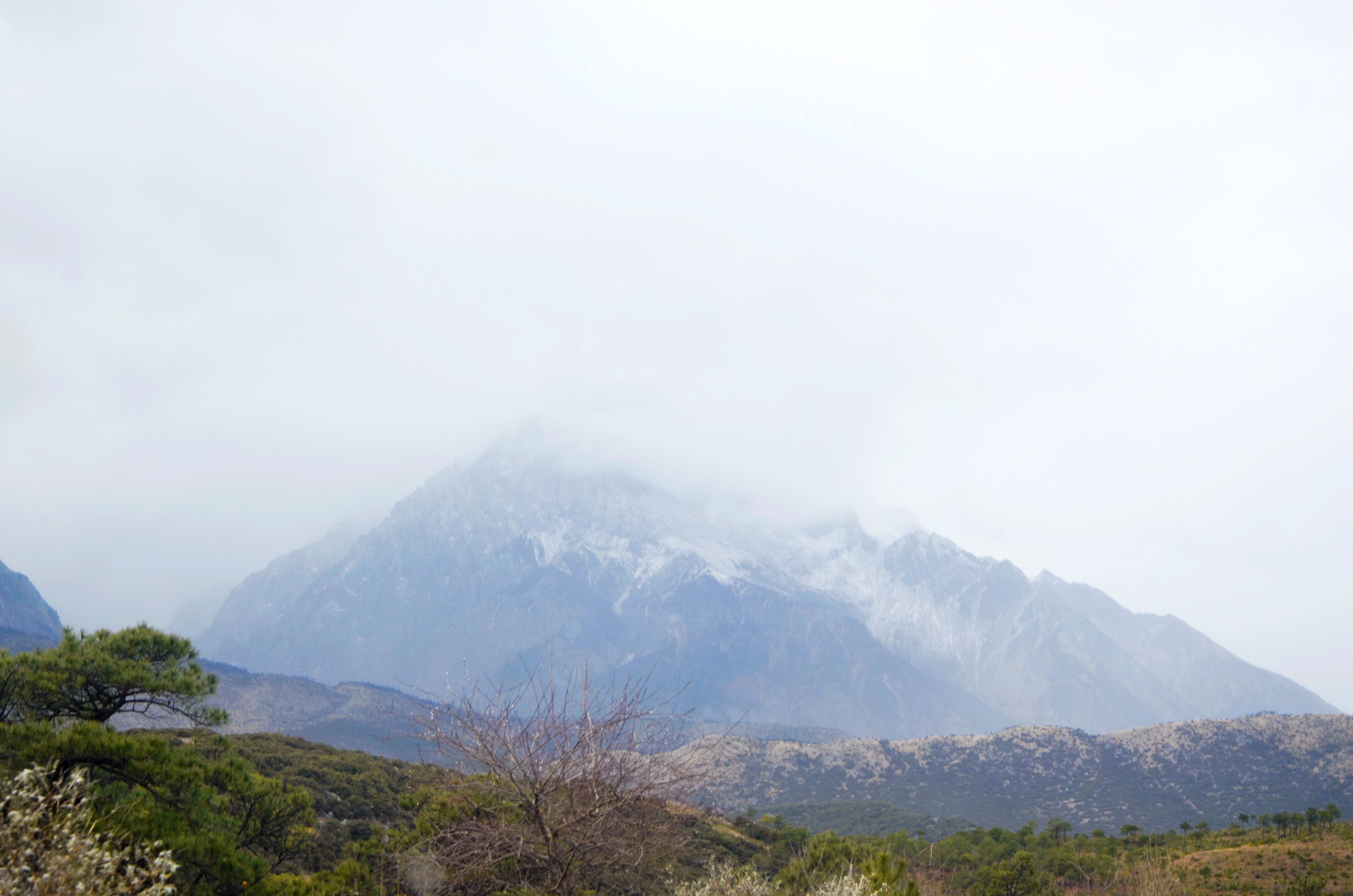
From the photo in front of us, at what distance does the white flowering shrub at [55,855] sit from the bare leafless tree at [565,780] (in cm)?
436

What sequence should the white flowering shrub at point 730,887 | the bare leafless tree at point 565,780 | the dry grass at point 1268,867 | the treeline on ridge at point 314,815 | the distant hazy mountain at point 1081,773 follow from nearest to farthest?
the treeline on ridge at point 314,815 < the bare leafless tree at point 565,780 < the white flowering shrub at point 730,887 < the dry grass at point 1268,867 < the distant hazy mountain at point 1081,773

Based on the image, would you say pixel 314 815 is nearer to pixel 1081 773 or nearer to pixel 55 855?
pixel 55 855

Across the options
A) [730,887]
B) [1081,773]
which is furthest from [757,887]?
[1081,773]

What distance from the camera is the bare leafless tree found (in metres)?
12.6

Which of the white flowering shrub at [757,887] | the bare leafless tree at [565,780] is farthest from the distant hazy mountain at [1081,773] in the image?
the bare leafless tree at [565,780]

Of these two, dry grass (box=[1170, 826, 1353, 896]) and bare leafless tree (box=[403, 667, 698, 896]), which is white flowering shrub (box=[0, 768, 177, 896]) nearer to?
bare leafless tree (box=[403, 667, 698, 896])

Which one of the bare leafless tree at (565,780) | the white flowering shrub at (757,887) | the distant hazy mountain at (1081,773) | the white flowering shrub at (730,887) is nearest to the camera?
the bare leafless tree at (565,780)

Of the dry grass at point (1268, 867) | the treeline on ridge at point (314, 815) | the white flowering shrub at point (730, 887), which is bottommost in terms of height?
the dry grass at point (1268, 867)

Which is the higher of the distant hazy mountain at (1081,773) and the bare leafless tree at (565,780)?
the bare leafless tree at (565,780)

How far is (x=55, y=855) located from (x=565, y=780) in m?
6.84

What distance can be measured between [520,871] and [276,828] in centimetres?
987

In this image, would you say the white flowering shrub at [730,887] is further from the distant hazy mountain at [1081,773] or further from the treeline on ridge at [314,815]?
the distant hazy mountain at [1081,773]

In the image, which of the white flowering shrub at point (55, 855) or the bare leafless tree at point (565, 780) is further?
the bare leafless tree at point (565, 780)

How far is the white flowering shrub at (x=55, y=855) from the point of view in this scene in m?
7.69
